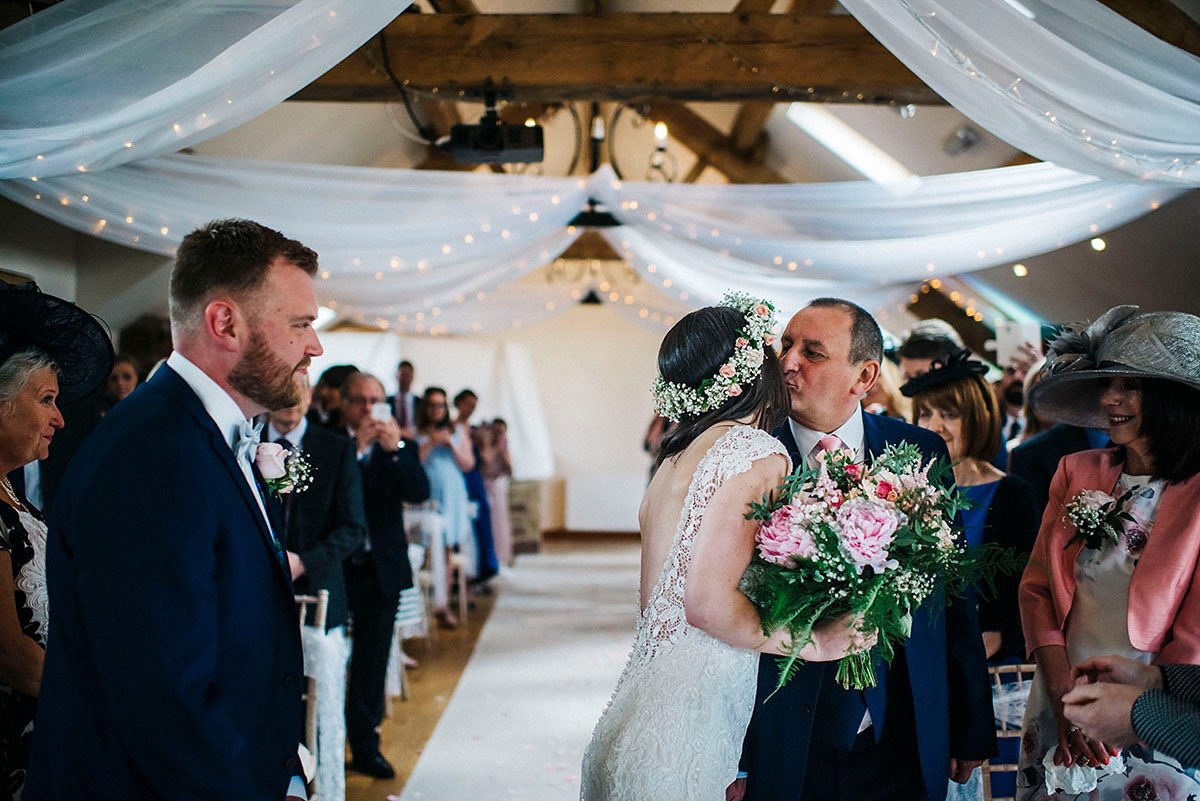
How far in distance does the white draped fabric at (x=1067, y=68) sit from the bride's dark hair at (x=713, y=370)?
1.04m

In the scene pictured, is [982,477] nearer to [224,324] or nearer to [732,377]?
[732,377]

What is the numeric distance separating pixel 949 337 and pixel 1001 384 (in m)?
2.49

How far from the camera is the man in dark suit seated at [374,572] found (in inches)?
183

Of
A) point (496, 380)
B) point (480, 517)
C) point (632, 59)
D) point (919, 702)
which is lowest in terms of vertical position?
point (480, 517)

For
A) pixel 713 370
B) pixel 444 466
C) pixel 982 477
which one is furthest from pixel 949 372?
pixel 444 466

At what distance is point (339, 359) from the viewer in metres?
12.4

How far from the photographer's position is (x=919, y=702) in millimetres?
2293

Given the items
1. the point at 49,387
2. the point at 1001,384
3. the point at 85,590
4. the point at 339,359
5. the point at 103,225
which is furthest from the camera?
the point at 339,359

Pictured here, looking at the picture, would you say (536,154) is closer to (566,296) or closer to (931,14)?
(931,14)

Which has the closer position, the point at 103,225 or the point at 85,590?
the point at 85,590

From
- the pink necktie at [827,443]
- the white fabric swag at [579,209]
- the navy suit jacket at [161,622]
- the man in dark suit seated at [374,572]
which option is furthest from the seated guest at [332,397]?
the navy suit jacket at [161,622]

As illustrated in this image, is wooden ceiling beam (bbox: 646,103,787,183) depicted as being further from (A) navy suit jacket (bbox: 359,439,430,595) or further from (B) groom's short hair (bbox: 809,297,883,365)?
(B) groom's short hair (bbox: 809,297,883,365)

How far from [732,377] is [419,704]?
4.42m

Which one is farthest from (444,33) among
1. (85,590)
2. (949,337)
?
(85,590)
